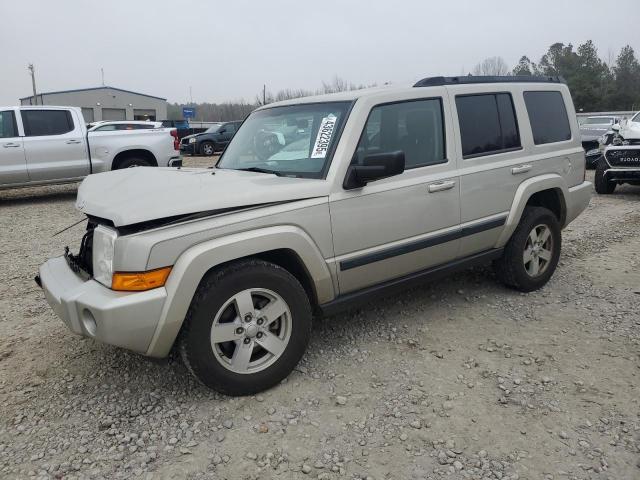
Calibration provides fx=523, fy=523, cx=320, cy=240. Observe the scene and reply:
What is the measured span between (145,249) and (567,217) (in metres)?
3.89

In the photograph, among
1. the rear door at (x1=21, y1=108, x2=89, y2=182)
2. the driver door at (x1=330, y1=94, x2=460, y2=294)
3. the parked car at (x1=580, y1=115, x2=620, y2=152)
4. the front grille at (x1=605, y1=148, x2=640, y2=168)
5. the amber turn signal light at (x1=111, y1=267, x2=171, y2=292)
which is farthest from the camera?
the parked car at (x1=580, y1=115, x2=620, y2=152)

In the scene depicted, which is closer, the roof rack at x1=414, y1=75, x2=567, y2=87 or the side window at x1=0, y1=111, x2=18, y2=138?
the roof rack at x1=414, y1=75, x2=567, y2=87

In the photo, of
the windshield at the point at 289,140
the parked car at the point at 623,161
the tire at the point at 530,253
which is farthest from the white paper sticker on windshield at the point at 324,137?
the parked car at the point at 623,161

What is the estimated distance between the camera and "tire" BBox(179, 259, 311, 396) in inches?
110

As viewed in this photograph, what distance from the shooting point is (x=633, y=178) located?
9289 millimetres

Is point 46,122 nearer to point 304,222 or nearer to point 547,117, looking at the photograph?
point 304,222

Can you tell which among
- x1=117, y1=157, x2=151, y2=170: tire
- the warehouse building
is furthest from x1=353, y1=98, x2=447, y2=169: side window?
the warehouse building

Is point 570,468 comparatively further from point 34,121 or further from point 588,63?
point 588,63

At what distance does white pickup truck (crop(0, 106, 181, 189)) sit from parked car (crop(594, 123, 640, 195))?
26.7ft

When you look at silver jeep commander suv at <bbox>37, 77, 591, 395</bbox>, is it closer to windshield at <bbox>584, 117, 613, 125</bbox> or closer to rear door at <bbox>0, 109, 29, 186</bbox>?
rear door at <bbox>0, 109, 29, 186</bbox>

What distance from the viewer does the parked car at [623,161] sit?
9172mm

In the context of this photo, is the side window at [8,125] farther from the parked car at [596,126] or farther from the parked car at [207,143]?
the parked car at [596,126]

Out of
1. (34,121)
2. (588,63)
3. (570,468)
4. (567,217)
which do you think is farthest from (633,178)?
(588,63)

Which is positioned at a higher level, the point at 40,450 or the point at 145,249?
the point at 145,249
